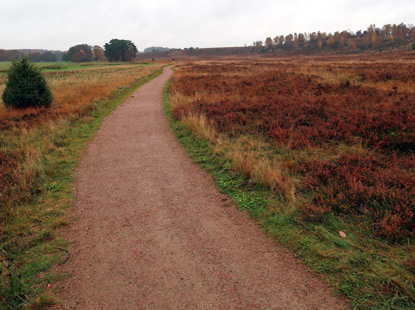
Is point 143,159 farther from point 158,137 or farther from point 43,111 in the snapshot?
point 43,111

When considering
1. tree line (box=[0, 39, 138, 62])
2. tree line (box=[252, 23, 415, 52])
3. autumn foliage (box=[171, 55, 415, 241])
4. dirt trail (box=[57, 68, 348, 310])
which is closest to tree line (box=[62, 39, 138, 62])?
tree line (box=[0, 39, 138, 62])

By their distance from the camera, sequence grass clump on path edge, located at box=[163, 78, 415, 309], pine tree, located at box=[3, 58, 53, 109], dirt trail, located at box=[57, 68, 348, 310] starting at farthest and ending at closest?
pine tree, located at box=[3, 58, 53, 109], dirt trail, located at box=[57, 68, 348, 310], grass clump on path edge, located at box=[163, 78, 415, 309]

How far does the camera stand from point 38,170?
569cm

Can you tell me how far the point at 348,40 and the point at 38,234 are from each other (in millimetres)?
162238

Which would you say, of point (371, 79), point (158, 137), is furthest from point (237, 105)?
point (371, 79)

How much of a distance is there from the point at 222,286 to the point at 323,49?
14841 cm

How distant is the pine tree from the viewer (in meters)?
13.0

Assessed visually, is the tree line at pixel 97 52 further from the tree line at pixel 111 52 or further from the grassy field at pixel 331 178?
the grassy field at pixel 331 178

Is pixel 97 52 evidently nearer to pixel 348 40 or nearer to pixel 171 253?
pixel 348 40

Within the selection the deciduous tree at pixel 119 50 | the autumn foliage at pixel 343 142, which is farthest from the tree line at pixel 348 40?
the autumn foliage at pixel 343 142

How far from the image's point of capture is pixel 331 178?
4727mm

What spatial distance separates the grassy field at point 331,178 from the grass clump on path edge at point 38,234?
3129 millimetres

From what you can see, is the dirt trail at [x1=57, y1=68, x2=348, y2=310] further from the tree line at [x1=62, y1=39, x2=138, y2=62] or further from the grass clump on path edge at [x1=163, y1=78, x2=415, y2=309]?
the tree line at [x1=62, y1=39, x2=138, y2=62]

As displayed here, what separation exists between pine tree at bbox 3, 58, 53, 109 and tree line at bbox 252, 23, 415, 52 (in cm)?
13040
